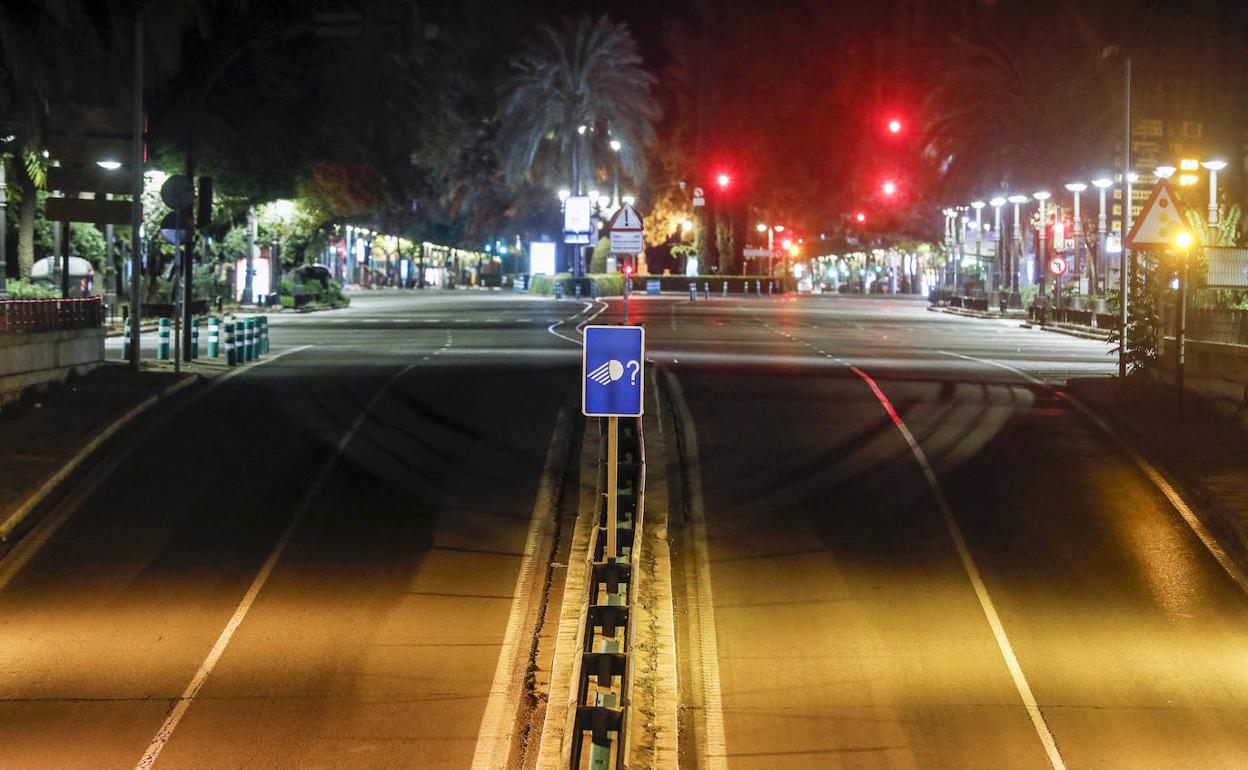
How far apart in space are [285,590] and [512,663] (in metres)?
2.93

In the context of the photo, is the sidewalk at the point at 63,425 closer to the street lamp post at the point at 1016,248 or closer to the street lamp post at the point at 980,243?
the street lamp post at the point at 1016,248

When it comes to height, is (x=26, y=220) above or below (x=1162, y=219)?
above

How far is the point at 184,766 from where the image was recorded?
9.12 m

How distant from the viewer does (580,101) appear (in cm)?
8838

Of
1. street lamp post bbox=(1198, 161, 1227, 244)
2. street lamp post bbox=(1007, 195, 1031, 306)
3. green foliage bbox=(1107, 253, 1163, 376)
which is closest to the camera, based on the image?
green foliage bbox=(1107, 253, 1163, 376)

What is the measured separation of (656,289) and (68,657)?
98.7m

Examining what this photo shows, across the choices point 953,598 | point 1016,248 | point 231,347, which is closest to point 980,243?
point 1016,248

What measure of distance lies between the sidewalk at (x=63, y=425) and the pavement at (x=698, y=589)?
1.13 feet

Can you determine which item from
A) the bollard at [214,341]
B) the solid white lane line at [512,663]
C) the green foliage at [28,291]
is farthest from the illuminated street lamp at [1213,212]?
the green foliage at [28,291]

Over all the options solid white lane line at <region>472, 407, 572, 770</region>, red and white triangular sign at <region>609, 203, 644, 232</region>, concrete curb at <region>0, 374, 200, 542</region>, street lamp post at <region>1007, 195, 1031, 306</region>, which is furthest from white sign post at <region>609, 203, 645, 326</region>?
street lamp post at <region>1007, 195, 1031, 306</region>

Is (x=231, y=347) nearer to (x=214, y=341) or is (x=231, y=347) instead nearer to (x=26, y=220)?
(x=214, y=341)

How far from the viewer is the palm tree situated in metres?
88.1

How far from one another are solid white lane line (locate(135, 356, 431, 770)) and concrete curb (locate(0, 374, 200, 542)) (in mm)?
2547

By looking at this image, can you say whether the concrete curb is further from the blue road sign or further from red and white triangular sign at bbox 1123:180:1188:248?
red and white triangular sign at bbox 1123:180:1188:248
